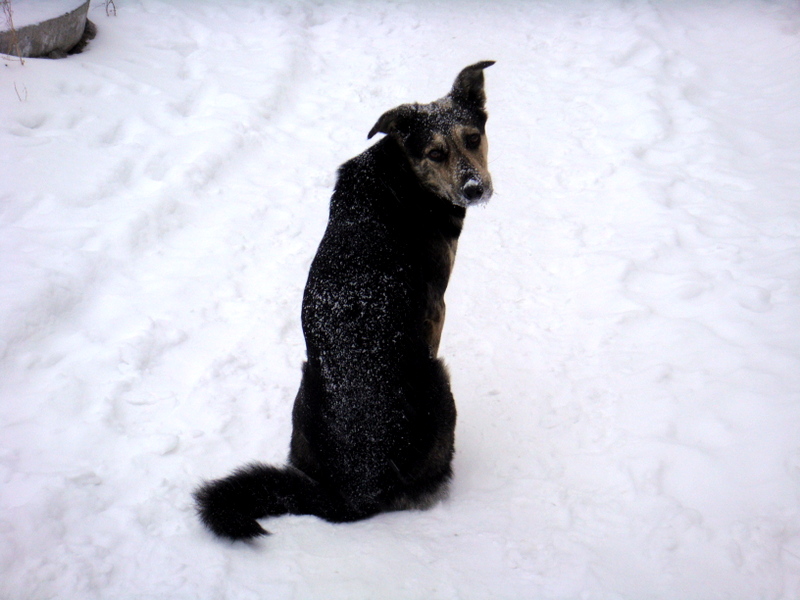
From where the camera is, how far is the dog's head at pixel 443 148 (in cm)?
403

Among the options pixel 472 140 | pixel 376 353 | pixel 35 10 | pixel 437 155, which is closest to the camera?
pixel 376 353

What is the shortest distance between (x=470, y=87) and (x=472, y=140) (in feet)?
1.80

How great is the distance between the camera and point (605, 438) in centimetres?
405

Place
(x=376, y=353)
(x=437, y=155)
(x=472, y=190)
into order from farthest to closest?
(x=437, y=155), (x=472, y=190), (x=376, y=353)

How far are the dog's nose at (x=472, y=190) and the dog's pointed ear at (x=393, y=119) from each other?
66 cm

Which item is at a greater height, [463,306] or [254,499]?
[254,499]

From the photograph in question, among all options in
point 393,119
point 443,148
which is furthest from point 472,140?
point 393,119

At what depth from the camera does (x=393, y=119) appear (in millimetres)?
4074

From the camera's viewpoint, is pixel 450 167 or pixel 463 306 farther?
pixel 463 306

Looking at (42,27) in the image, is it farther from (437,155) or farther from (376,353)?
(376,353)

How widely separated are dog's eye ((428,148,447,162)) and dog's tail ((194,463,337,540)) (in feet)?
7.52

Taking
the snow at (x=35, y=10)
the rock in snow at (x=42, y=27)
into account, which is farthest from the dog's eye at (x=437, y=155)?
the snow at (x=35, y=10)

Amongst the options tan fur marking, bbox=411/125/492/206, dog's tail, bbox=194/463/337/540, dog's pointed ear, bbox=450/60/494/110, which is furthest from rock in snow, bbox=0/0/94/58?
dog's tail, bbox=194/463/337/540

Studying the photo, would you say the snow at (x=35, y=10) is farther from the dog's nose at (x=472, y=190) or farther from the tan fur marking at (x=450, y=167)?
the dog's nose at (x=472, y=190)
